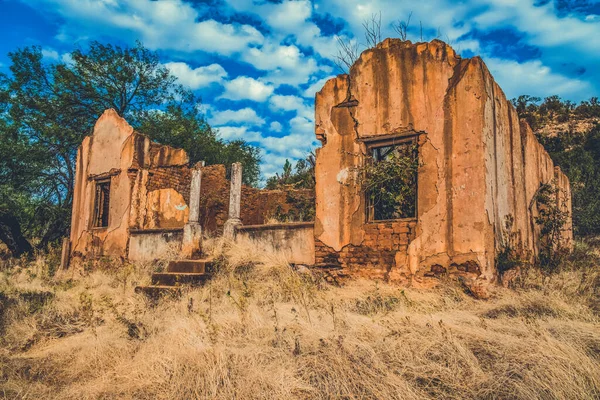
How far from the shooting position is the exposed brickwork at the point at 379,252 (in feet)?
25.7

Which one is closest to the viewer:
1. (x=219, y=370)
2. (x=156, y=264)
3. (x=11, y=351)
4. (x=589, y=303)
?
(x=219, y=370)

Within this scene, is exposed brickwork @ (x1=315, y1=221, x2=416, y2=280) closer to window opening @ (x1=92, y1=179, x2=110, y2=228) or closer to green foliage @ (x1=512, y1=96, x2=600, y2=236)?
window opening @ (x1=92, y1=179, x2=110, y2=228)

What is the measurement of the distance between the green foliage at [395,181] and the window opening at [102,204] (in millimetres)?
8449

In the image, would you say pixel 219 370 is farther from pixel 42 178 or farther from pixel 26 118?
pixel 26 118

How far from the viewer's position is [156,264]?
1112 centimetres

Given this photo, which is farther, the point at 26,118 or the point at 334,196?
the point at 26,118

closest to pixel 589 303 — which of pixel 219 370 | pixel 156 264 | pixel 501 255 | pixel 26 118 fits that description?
pixel 501 255

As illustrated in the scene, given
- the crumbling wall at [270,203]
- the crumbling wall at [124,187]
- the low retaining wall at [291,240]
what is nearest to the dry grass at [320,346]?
the low retaining wall at [291,240]

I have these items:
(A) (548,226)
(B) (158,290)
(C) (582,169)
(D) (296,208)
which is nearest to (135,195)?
(B) (158,290)

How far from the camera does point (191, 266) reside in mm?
9328

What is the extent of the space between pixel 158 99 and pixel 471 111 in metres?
18.8

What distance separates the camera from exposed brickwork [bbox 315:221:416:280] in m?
7.83

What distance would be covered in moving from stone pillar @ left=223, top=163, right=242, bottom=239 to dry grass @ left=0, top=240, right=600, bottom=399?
2.62 m

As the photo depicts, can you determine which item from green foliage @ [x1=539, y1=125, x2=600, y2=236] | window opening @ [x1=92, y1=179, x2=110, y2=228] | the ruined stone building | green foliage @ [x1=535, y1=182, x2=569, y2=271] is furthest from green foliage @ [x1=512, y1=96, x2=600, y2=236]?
window opening @ [x1=92, y1=179, x2=110, y2=228]
